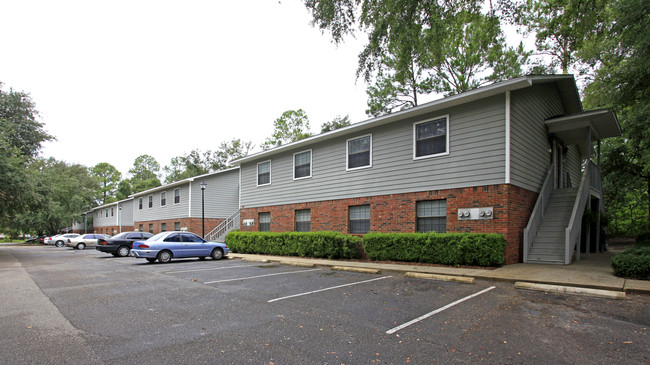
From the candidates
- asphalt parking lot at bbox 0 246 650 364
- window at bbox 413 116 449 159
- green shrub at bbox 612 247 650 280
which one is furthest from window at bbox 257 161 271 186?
green shrub at bbox 612 247 650 280

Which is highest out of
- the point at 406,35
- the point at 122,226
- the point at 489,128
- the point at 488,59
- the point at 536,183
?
the point at 488,59

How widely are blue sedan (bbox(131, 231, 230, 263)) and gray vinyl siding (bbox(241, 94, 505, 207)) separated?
446 cm

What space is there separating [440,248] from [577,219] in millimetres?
4720

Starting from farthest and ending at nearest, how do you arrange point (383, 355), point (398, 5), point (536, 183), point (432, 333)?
point (536, 183)
point (398, 5)
point (432, 333)
point (383, 355)

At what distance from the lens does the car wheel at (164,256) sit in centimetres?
1476

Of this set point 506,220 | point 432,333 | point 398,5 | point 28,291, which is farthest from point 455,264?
point 28,291

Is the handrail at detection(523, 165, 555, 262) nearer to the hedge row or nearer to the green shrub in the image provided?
the hedge row

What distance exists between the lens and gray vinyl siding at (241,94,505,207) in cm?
1077

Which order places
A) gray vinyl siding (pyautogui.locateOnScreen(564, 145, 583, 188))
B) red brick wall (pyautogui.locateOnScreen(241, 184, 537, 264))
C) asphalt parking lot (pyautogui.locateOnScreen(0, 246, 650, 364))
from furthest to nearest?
gray vinyl siding (pyautogui.locateOnScreen(564, 145, 583, 188)), red brick wall (pyautogui.locateOnScreen(241, 184, 537, 264)), asphalt parking lot (pyautogui.locateOnScreen(0, 246, 650, 364))

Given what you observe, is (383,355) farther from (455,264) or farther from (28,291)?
(28,291)

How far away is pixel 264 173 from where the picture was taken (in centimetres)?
1995

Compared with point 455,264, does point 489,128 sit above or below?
above

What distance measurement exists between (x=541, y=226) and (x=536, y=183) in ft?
5.19

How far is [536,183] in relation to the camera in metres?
12.3
